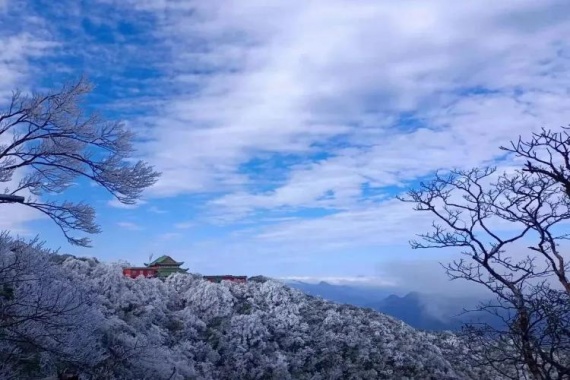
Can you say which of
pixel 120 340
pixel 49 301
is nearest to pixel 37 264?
pixel 49 301

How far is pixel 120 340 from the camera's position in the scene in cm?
1269

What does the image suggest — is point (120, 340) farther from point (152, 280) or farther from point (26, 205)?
point (152, 280)

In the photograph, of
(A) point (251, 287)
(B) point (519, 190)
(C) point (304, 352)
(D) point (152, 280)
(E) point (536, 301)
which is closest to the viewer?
(E) point (536, 301)

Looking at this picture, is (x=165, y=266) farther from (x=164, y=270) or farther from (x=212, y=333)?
(x=212, y=333)

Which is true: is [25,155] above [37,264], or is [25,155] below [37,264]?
above

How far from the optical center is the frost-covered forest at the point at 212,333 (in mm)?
11117

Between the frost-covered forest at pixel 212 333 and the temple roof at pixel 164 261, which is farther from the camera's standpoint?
the temple roof at pixel 164 261

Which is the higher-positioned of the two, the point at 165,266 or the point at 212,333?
the point at 165,266

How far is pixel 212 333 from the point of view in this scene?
1555cm

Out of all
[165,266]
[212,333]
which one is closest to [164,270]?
[165,266]

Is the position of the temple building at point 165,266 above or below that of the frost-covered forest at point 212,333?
above

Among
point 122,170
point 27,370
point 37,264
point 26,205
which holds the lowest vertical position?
point 27,370

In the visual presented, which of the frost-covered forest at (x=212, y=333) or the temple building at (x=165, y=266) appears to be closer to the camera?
the frost-covered forest at (x=212, y=333)

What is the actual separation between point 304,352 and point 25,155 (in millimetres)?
8860
